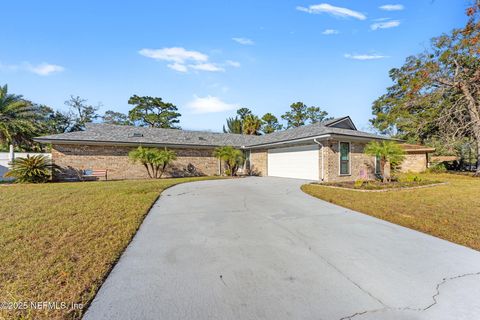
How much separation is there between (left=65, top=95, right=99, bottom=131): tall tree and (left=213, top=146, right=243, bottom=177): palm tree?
27.0m

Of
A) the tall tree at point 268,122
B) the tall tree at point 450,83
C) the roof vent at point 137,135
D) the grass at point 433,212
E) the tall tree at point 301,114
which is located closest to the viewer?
the grass at point 433,212

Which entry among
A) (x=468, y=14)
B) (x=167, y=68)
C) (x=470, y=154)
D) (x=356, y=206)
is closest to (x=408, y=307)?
(x=356, y=206)

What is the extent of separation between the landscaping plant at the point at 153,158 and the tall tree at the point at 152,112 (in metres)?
21.3

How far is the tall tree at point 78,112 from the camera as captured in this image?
30487mm

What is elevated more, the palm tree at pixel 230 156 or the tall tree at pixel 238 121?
the tall tree at pixel 238 121

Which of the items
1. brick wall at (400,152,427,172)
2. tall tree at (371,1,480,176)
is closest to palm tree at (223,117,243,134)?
brick wall at (400,152,427,172)

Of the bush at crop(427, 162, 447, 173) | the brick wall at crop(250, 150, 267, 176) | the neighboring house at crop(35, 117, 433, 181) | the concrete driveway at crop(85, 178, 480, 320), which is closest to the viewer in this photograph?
the concrete driveway at crop(85, 178, 480, 320)

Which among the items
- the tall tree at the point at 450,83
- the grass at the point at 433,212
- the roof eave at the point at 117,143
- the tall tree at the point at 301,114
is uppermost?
the tall tree at the point at 301,114

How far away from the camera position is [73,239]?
333 centimetres

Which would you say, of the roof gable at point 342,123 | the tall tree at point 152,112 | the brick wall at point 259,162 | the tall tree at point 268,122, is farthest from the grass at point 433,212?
the tall tree at point 152,112

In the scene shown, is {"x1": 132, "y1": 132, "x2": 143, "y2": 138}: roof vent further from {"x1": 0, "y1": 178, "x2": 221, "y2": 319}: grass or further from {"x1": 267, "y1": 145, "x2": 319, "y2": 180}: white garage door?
{"x1": 0, "y1": 178, "x2": 221, "y2": 319}: grass

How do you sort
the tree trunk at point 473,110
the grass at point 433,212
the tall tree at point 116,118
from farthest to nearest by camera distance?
the tall tree at point 116,118 < the tree trunk at point 473,110 < the grass at point 433,212

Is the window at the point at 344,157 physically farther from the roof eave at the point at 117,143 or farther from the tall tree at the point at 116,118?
the tall tree at the point at 116,118

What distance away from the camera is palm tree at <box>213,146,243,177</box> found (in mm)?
15445
